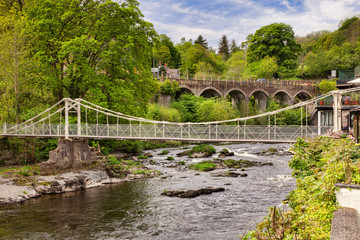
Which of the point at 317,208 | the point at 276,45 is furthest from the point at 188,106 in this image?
the point at 317,208

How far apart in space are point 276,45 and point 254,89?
44.3 feet

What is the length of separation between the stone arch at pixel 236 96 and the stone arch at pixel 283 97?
6263 mm

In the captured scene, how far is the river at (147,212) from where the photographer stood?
1142 cm

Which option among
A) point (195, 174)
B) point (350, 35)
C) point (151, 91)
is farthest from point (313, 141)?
point (350, 35)

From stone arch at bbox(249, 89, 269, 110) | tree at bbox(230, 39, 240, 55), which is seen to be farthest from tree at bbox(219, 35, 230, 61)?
stone arch at bbox(249, 89, 269, 110)

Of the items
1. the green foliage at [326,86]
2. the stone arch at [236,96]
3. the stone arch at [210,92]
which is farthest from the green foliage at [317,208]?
the green foliage at [326,86]

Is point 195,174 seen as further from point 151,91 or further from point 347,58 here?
point 347,58

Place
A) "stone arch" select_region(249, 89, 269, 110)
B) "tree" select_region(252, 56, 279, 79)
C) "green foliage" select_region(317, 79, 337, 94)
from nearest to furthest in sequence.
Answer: "green foliage" select_region(317, 79, 337, 94) → "stone arch" select_region(249, 89, 269, 110) → "tree" select_region(252, 56, 279, 79)

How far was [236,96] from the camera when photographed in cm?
5641

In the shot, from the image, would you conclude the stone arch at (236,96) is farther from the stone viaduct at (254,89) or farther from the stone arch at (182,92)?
the stone arch at (182,92)

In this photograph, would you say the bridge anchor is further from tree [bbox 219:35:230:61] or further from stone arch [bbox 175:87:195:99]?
tree [bbox 219:35:230:61]

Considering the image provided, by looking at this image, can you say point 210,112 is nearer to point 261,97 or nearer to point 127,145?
point 261,97

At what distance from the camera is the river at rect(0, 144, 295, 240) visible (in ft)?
37.5

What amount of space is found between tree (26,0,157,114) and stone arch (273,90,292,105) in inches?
1578
